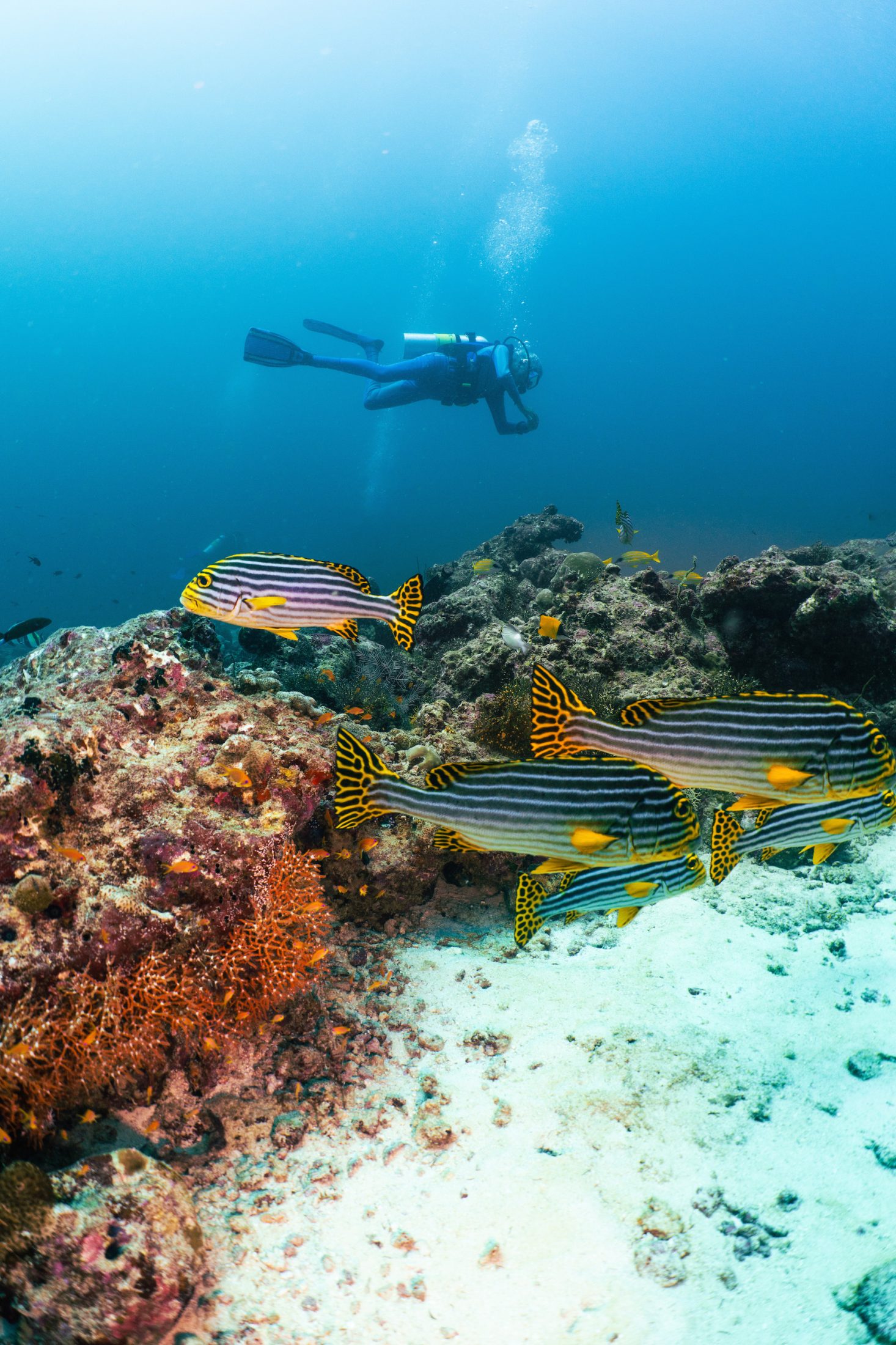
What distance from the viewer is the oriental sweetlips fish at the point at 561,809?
220 cm

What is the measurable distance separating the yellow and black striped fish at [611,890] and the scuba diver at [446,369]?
54.0 ft

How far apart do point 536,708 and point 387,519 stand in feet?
332

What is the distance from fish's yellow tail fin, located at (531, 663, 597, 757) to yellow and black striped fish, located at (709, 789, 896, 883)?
89 cm

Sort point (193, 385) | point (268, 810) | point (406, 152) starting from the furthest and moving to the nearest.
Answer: point (193, 385), point (406, 152), point (268, 810)

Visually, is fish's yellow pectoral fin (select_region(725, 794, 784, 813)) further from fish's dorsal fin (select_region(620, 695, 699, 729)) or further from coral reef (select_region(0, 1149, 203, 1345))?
coral reef (select_region(0, 1149, 203, 1345))

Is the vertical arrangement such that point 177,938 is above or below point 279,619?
below

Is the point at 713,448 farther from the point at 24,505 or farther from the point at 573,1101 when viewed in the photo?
the point at 24,505

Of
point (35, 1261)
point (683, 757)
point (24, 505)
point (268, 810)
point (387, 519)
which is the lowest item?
point (35, 1261)

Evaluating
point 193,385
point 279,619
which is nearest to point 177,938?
point 279,619

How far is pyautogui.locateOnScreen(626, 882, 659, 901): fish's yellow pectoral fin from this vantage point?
2.68 meters

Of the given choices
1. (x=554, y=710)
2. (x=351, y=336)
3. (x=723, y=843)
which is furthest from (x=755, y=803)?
(x=351, y=336)

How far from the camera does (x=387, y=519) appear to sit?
99.5m

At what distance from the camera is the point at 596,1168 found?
8.85 feet

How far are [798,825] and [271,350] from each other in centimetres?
2237
